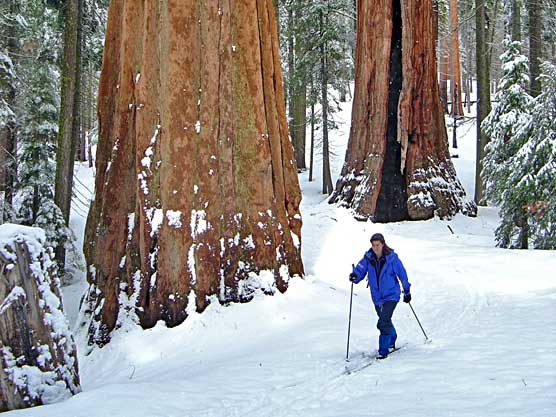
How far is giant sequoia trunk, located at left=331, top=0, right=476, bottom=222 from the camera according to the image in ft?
43.3

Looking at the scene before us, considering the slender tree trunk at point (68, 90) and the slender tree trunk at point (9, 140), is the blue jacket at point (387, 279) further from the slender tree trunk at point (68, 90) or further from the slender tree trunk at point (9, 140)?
the slender tree trunk at point (9, 140)

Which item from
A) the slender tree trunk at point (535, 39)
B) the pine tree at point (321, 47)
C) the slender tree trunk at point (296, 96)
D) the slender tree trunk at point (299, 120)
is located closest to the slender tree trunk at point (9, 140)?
the pine tree at point (321, 47)

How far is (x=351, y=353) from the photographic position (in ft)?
20.0

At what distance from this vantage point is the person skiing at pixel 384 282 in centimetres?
609

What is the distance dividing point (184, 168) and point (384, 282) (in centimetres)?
314

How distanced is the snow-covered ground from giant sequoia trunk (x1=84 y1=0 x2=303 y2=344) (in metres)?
0.49

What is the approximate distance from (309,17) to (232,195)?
54.1ft

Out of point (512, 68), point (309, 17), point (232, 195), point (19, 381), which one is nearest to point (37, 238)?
point (19, 381)

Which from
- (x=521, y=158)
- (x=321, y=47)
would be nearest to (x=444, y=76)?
(x=321, y=47)

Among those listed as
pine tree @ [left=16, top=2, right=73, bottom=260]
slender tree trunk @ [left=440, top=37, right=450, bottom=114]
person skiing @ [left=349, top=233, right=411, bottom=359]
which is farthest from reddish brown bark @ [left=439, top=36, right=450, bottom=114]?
person skiing @ [left=349, top=233, right=411, bottom=359]

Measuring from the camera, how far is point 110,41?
324 inches

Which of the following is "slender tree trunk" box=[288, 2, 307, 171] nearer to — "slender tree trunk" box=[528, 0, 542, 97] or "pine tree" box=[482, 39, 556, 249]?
"slender tree trunk" box=[528, 0, 542, 97]

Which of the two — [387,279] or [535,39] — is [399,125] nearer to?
[535,39]

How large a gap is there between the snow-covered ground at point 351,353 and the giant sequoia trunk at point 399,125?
2094 millimetres
